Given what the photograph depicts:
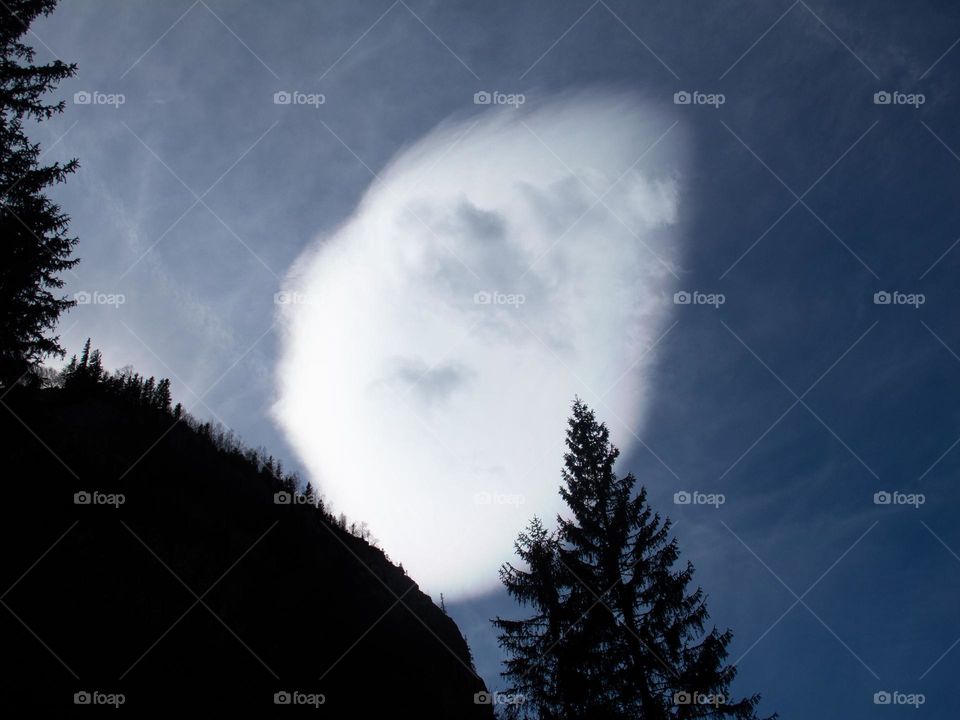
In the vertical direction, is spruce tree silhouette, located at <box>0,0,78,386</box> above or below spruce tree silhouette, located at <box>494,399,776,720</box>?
above

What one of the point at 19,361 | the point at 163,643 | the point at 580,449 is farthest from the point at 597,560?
the point at 19,361

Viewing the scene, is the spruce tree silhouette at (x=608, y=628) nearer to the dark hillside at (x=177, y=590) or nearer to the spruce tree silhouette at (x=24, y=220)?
the dark hillside at (x=177, y=590)

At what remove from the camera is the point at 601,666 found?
13234 mm

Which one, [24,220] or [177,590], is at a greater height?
[24,220]

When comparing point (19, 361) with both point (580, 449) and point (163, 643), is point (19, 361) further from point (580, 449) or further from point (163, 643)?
point (580, 449)

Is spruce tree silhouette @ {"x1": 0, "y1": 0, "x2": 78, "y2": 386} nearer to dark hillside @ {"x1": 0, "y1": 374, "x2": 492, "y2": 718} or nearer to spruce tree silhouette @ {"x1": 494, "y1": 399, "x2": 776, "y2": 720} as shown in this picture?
dark hillside @ {"x1": 0, "y1": 374, "x2": 492, "y2": 718}

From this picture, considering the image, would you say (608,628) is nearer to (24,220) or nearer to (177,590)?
(177,590)

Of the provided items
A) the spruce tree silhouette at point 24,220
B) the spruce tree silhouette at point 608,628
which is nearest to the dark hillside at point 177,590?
the spruce tree silhouette at point 24,220

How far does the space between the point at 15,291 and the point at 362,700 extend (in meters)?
16.1

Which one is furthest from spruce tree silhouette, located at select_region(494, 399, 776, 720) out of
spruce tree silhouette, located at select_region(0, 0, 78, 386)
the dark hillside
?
spruce tree silhouette, located at select_region(0, 0, 78, 386)

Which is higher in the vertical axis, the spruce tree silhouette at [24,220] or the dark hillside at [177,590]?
the spruce tree silhouette at [24,220]

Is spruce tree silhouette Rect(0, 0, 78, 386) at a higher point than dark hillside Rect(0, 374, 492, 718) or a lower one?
higher

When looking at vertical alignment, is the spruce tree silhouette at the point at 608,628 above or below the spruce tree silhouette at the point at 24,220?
below

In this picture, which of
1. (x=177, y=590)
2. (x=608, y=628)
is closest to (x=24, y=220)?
(x=177, y=590)
